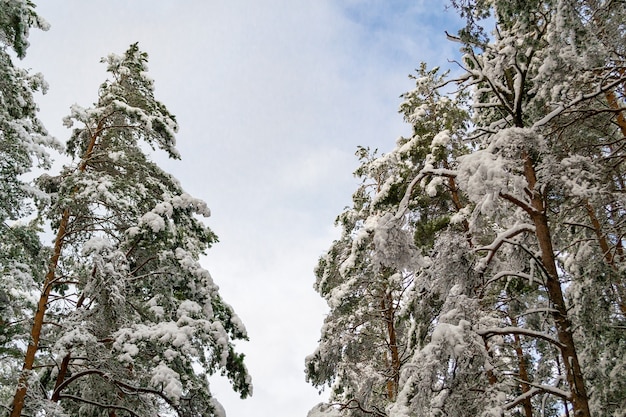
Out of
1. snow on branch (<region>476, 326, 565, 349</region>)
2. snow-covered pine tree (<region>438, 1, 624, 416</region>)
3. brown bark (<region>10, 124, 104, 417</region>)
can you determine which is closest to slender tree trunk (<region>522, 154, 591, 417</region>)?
snow-covered pine tree (<region>438, 1, 624, 416</region>)

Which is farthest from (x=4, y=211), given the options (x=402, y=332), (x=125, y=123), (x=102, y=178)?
(x=402, y=332)

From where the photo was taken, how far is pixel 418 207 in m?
11.8

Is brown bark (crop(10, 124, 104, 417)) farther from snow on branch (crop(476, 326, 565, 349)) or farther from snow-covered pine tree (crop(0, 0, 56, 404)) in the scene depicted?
snow on branch (crop(476, 326, 565, 349))

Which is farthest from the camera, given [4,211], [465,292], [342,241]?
[342,241]

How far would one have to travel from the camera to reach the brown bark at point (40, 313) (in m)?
7.69

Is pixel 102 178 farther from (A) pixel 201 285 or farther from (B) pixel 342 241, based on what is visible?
(B) pixel 342 241

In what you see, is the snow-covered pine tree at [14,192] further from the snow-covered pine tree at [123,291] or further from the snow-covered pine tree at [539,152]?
the snow-covered pine tree at [539,152]

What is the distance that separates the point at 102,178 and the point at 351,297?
7.22m

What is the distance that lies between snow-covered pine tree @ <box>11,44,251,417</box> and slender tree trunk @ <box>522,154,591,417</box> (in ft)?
18.6

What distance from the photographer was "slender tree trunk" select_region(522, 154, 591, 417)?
564 cm

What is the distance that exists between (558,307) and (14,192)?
8683 mm

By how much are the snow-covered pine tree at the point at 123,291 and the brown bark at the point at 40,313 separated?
2 cm

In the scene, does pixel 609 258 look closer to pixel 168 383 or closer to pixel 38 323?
pixel 168 383

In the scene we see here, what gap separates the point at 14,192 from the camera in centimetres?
800
